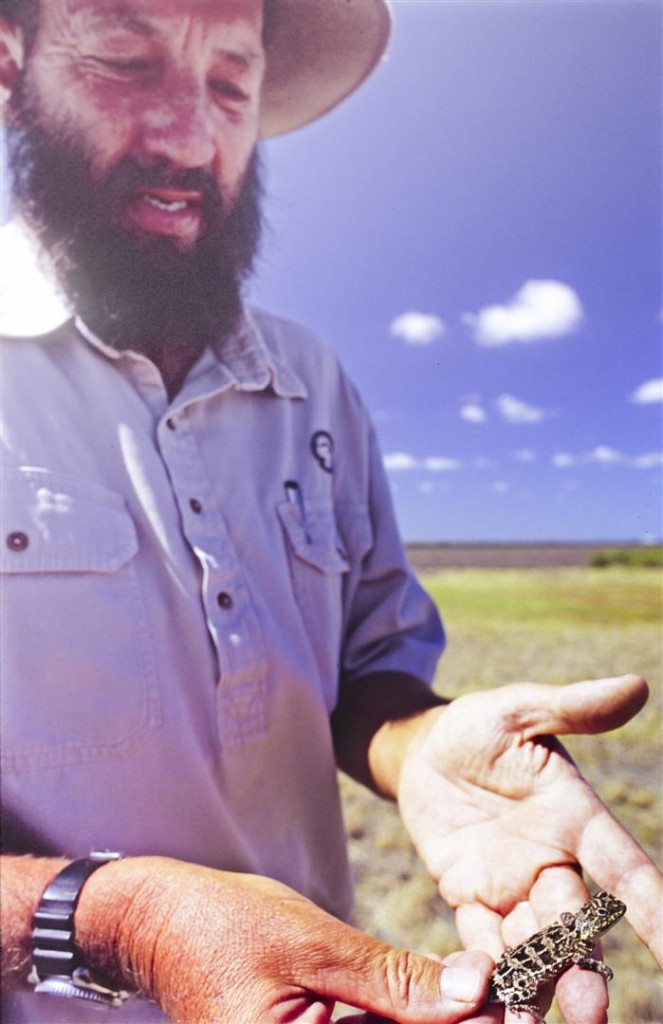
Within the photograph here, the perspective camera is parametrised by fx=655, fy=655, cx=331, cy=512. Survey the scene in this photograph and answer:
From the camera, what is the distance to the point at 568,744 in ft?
19.6

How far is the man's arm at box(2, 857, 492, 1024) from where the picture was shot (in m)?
1.19

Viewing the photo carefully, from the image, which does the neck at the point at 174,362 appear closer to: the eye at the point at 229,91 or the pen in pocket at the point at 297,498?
the pen in pocket at the point at 297,498

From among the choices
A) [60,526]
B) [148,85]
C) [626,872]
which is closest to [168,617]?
[60,526]

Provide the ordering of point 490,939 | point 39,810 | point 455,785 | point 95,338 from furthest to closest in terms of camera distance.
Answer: point 95,338, point 455,785, point 39,810, point 490,939

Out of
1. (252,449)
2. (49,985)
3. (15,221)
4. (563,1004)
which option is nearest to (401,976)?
(563,1004)

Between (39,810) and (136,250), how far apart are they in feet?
5.42

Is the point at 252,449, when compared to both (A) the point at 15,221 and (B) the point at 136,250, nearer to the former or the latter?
(B) the point at 136,250

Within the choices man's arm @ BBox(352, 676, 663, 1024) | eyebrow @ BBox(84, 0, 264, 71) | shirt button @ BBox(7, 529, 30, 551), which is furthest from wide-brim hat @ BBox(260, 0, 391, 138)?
man's arm @ BBox(352, 676, 663, 1024)

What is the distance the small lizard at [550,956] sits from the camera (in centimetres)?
120

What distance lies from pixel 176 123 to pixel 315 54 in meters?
0.71

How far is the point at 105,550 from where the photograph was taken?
5.54 feet

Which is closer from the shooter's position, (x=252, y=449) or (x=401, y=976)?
(x=401, y=976)

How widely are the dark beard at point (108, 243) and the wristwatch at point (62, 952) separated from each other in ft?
4.67

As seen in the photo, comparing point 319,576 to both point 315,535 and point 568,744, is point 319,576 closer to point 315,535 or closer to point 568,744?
point 315,535
